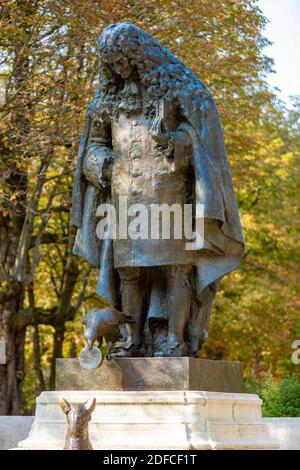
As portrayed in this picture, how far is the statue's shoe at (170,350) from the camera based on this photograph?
31.2 feet

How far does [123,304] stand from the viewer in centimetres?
994

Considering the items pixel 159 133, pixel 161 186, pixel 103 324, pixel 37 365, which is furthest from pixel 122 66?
pixel 37 365

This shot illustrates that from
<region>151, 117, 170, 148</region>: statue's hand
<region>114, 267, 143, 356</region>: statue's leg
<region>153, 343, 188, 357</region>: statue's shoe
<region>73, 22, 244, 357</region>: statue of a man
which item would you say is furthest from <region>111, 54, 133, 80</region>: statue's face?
<region>153, 343, 188, 357</region>: statue's shoe

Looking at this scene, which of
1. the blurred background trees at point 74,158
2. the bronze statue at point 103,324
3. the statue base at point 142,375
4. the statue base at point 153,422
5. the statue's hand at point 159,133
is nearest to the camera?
the statue base at point 153,422

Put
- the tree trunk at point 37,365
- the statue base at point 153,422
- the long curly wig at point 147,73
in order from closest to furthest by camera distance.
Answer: the statue base at point 153,422
the long curly wig at point 147,73
the tree trunk at point 37,365

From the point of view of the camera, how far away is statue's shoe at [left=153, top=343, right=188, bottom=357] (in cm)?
951

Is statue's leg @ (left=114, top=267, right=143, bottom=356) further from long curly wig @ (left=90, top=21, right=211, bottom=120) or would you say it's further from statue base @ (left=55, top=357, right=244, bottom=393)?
long curly wig @ (left=90, top=21, right=211, bottom=120)

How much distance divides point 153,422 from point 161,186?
218 cm

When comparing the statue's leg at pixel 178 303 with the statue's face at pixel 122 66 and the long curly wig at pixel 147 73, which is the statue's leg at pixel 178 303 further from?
the statue's face at pixel 122 66

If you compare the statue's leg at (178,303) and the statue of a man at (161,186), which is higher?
the statue of a man at (161,186)

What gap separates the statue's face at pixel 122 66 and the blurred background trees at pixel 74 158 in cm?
679

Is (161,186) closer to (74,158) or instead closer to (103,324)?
(103,324)

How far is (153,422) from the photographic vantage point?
889 cm

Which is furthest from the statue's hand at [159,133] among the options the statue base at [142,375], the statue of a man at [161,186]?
the statue base at [142,375]
